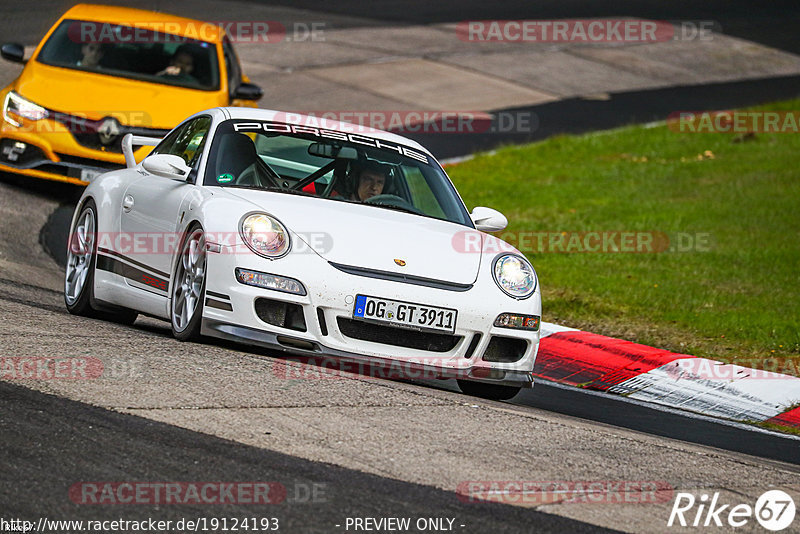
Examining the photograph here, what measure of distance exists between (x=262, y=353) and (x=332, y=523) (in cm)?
311

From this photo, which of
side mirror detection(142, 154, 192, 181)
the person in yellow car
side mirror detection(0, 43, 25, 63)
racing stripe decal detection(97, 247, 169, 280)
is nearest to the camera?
racing stripe decal detection(97, 247, 169, 280)

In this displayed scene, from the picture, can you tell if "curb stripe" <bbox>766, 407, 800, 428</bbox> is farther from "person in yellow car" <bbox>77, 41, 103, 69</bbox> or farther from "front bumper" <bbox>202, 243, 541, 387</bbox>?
"person in yellow car" <bbox>77, 41, 103, 69</bbox>

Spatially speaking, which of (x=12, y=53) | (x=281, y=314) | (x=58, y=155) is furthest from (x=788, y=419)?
(x=12, y=53)

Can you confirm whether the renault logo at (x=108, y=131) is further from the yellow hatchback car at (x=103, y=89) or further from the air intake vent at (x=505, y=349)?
the air intake vent at (x=505, y=349)

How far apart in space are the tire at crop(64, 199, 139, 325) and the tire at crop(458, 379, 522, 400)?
220 centimetres

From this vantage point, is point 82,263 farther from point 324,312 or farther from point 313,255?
point 324,312

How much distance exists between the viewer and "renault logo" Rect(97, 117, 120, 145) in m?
12.2

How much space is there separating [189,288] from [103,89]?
233 inches

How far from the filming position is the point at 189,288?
7.17m

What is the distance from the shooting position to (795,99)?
22609 millimetres

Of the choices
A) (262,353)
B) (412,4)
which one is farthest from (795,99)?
(262,353)

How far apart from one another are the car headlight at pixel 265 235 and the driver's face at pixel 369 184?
3.54 feet

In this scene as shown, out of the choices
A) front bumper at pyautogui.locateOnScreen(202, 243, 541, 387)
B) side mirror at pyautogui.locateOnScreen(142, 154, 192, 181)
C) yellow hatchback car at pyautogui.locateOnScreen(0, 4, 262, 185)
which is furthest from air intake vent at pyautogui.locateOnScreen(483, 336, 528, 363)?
yellow hatchback car at pyautogui.locateOnScreen(0, 4, 262, 185)

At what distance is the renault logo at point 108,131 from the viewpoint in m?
12.2
